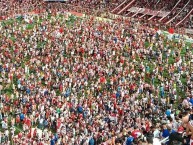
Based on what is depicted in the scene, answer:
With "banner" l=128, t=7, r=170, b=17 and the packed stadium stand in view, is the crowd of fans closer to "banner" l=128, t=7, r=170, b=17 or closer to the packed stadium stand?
the packed stadium stand

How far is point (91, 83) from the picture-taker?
34.2m

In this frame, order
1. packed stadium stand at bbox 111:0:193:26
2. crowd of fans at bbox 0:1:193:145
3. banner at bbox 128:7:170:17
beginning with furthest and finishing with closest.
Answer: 1. banner at bbox 128:7:170:17
2. packed stadium stand at bbox 111:0:193:26
3. crowd of fans at bbox 0:1:193:145

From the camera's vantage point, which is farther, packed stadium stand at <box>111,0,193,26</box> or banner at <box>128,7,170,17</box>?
banner at <box>128,7,170,17</box>

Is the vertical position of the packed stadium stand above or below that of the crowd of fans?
above

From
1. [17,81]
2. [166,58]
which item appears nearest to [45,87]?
[17,81]

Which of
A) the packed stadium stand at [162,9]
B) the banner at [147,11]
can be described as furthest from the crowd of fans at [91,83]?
the banner at [147,11]

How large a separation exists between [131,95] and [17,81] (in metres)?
9.38

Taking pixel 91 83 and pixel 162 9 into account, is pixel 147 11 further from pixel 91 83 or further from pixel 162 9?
pixel 91 83

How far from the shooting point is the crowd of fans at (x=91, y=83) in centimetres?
2606

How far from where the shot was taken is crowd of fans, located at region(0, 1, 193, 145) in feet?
85.5

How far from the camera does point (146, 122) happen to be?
25.2 metres

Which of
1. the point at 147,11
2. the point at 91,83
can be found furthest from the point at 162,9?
the point at 91,83

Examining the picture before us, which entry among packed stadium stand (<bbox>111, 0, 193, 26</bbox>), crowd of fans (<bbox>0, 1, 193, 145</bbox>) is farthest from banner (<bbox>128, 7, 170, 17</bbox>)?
crowd of fans (<bbox>0, 1, 193, 145</bbox>)

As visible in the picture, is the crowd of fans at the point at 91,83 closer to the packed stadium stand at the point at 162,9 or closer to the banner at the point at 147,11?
the packed stadium stand at the point at 162,9
